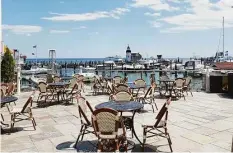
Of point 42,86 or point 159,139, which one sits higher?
point 42,86

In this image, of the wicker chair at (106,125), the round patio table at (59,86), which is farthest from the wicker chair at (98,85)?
the wicker chair at (106,125)

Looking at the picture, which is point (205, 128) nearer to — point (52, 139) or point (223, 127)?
point (223, 127)

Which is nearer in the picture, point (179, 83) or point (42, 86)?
point (42, 86)

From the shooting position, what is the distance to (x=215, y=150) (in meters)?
4.38

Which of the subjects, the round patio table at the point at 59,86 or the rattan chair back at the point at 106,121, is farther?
the round patio table at the point at 59,86

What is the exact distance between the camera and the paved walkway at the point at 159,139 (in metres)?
4.61

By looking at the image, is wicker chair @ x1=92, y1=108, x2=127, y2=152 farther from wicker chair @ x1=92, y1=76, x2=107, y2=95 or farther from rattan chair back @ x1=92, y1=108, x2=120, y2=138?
wicker chair @ x1=92, y1=76, x2=107, y2=95

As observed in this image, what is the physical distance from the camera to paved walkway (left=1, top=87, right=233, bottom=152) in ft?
15.1

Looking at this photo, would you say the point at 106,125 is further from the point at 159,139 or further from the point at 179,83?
the point at 179,83

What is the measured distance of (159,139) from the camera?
4949 millimetres

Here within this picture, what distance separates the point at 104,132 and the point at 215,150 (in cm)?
186

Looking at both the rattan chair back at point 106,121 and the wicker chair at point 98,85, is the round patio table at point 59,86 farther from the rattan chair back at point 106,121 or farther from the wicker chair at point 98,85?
the rattan chair back at point 106,121

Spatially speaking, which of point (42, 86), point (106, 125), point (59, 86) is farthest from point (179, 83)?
point (106, 125)

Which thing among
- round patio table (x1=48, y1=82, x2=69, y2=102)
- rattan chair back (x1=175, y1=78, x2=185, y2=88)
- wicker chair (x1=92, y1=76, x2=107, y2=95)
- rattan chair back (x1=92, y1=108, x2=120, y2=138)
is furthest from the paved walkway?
wicker chair (x1=92, y1=76, x2=107, y2=95)
